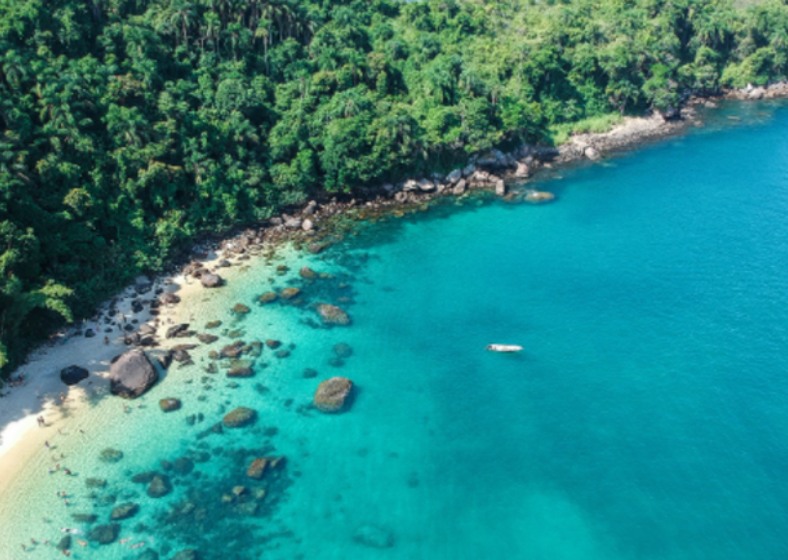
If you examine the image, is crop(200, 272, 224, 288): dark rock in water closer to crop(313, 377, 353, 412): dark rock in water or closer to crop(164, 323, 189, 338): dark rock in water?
crop(164, 323, 189, 338): dark rock in water

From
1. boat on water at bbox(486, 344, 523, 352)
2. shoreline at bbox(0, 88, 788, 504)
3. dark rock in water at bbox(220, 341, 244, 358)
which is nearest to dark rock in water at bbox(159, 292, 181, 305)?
shoreline at bbox(0, 88, 788, 504)

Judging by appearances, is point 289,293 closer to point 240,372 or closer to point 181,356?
point 240,372

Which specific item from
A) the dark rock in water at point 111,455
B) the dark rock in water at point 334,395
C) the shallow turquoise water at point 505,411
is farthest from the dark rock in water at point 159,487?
the dark rock in water at point 334,395

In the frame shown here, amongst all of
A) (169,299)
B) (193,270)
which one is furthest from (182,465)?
(193,270)

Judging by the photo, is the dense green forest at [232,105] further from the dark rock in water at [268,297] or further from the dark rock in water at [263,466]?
the dark rock in water at [263,466]

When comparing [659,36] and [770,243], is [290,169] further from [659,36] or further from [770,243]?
[659,36]
